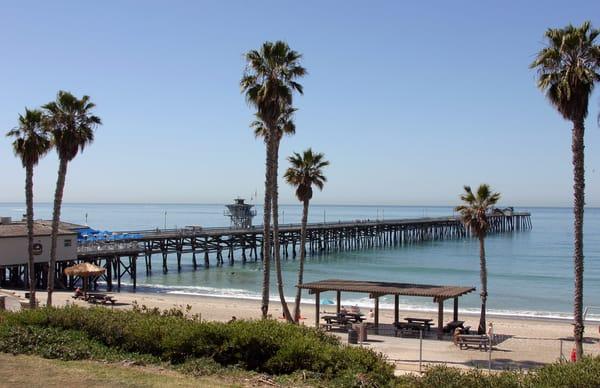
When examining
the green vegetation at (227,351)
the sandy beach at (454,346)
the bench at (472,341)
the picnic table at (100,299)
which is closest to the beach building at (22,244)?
the sandy beach at (454,346)

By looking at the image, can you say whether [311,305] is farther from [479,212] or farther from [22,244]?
[22,244]

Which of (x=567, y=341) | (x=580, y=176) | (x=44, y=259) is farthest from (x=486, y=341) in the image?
(x=44, y=259)

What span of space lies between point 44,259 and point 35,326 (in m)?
26.4

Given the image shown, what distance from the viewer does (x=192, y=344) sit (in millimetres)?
12234

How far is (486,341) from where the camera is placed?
22031 millimetres

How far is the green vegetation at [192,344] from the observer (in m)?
11.2

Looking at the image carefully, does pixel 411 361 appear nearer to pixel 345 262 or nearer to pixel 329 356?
pixel 329 356

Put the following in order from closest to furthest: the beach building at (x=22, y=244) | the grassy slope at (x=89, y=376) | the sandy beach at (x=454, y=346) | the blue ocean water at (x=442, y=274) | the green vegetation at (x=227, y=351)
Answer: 1. the green vegetation at (x=227, y=351)
2. the grassy slope at (x=89, y=376)
3. the sandy beach at (x=454, y=346)
4. the beach building at (x=22, y=244)
5. the blue ocean water at (x=442, y=274)

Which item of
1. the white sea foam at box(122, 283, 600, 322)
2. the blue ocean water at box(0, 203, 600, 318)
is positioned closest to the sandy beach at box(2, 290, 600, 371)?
the white sea foam at box(122, 283, 600, 322)

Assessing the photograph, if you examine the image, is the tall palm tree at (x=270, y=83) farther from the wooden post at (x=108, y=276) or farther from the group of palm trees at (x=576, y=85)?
the wooden post at (x=108, y=276)

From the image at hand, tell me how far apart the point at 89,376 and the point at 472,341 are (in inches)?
587

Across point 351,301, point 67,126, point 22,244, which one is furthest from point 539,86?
point 22,244

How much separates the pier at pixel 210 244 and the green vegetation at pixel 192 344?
2335 cm

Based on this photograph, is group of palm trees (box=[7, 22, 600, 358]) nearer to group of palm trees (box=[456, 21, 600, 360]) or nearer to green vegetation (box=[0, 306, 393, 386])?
group of palm trees (box=[456, 21, 600, 360])
